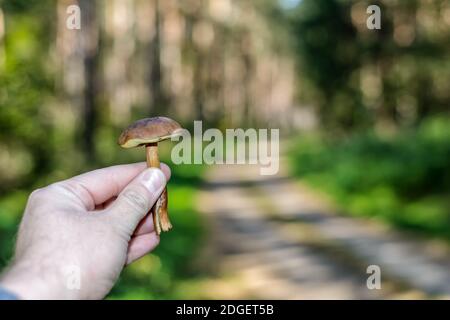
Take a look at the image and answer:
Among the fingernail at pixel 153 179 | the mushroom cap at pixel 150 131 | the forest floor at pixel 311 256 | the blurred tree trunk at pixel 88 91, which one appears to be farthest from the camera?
the blurred tree trunk at pixel 88 91

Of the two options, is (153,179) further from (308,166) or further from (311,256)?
(308,166)

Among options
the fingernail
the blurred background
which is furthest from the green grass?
the fingernail

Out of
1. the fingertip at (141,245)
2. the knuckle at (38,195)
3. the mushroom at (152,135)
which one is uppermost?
the mushroom at (152,135)

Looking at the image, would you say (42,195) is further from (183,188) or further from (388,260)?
(183,188)

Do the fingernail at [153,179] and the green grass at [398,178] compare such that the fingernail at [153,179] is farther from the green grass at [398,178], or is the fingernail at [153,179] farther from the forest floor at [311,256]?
the green grass at [398,178]

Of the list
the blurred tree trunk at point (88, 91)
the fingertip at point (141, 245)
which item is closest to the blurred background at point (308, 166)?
the blurred tree trunk at point (88, 91)

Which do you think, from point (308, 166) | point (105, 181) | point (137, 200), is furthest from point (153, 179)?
point (308, 166)
